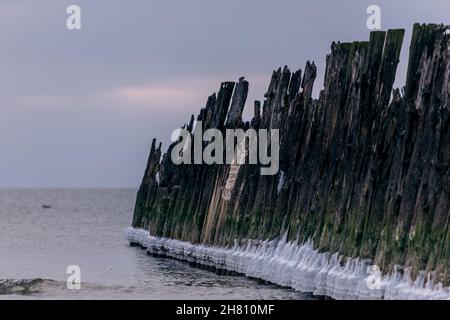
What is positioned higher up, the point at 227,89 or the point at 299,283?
the point at 227,89

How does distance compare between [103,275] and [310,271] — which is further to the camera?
[103,275]

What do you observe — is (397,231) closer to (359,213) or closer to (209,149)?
(359,213)

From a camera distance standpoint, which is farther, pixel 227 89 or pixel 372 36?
pixel 227 89

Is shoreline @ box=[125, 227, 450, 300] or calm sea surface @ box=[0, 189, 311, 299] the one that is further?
calm sea surface @ box=[0, 189, 311, 299]

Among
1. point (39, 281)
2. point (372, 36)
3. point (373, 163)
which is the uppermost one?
point (372, 36)

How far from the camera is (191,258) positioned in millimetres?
40219

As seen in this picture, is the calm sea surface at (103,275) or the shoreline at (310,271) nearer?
the shoreline at (310,271)

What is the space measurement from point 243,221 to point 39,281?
521 cm

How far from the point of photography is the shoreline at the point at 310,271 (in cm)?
2227

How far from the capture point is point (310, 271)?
27.5 metres

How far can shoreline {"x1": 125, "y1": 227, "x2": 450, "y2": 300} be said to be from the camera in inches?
877
